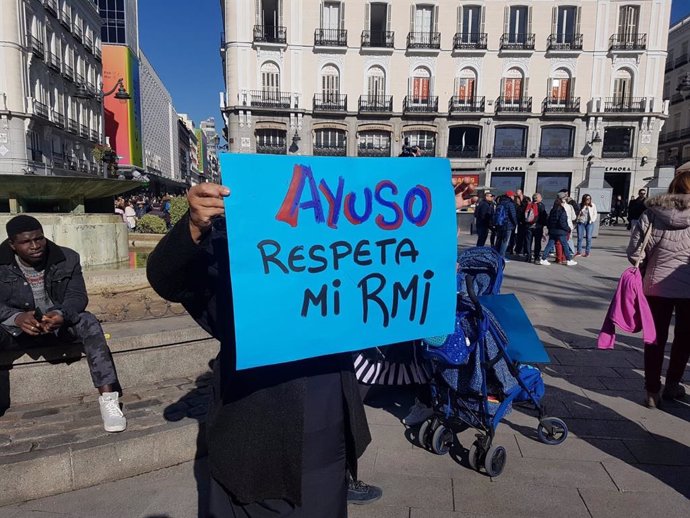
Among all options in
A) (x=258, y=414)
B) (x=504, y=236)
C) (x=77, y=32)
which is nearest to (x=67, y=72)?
(x=77, y=32)

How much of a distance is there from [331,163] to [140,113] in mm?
64877

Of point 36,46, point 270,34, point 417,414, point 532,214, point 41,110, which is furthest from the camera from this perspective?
point 270,34

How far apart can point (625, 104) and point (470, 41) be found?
11743mm

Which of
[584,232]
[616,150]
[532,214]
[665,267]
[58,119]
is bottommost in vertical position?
[584,232]

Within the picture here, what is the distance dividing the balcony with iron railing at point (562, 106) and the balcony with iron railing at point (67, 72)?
117 ft

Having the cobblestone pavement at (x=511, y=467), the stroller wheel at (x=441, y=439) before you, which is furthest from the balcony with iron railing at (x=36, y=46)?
the stroller wheel at (x=441, y=439)

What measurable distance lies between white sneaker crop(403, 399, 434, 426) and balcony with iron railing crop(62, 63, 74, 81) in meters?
42.1

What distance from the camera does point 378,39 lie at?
33656 mm

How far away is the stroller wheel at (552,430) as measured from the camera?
3.25 metres

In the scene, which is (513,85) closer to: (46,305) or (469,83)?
(469,83)

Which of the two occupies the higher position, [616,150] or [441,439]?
[616,150]

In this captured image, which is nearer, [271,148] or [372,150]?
[271,148]

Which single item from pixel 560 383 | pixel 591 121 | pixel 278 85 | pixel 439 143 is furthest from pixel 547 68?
pixel 560 383

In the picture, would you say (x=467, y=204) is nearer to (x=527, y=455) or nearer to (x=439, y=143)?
(x=527, y=455)
